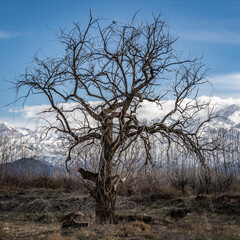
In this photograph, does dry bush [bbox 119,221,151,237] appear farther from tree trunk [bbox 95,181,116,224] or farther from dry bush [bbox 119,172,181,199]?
dry bush [bbox 119,172,181,199]

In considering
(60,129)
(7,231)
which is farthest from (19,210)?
(60,129)

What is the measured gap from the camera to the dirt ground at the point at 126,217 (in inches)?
332

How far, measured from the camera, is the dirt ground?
332 inches

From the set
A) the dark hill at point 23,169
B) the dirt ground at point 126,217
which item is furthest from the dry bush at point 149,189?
the dark hill at point 23,169

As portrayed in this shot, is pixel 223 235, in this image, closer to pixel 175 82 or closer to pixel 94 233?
pixel 94 233

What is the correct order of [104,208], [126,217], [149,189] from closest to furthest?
[104,208], [126,217], [149,189]

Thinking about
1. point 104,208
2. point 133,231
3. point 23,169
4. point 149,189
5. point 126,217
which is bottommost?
point 133,231

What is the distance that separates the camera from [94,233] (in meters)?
8.13

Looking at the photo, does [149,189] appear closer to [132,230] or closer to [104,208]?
[104,208]

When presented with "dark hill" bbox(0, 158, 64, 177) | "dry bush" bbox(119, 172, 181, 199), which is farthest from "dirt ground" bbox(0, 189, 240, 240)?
"dark hill" bbox(0, 158, 64, 177)

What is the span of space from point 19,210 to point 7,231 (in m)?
6.06

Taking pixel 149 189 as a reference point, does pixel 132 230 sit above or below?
below

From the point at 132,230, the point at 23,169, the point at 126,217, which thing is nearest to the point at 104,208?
the point at 132,230

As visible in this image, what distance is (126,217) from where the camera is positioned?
11961mm
